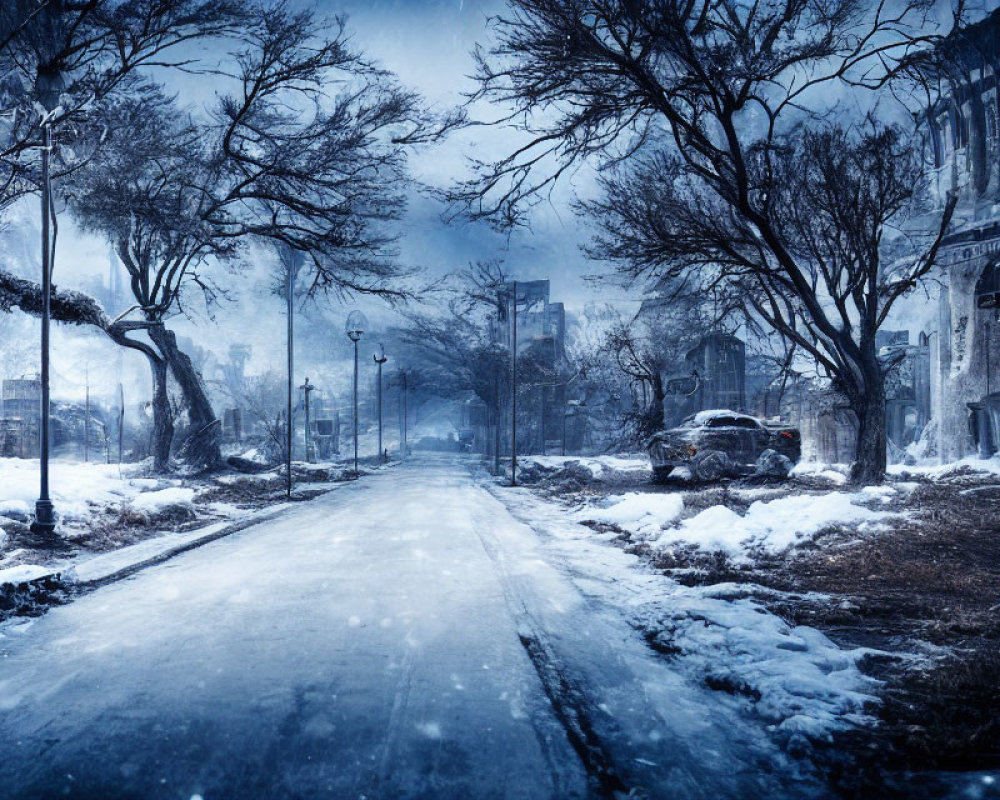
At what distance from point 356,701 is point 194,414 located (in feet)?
75.2

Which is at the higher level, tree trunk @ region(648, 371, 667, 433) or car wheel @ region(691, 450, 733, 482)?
tree trunk @ region(648, 371, 667, 433)

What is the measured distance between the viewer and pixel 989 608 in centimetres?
566

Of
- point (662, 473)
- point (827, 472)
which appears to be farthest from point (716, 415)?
point (827, 472)

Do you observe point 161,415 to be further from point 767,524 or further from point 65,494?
point 767,524

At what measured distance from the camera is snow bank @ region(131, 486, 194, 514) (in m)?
12.3

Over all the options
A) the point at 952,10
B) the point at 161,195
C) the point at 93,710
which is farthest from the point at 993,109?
the point at 93,710

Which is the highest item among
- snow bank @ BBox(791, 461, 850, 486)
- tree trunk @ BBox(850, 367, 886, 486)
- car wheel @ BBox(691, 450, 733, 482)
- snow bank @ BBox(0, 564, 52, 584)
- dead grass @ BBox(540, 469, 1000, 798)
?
tree trunk @ BBox(850, 367, 886, 486)

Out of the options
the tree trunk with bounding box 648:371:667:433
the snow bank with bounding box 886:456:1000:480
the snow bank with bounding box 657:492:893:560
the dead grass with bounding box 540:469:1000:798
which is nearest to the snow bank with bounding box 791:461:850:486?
the snow bank with bounding box 886:456:1000:480

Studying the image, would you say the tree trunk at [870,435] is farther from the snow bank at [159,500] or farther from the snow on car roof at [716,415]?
the snow bank at [159,500]

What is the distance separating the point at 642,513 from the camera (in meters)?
12.1

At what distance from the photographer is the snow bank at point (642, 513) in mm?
10914

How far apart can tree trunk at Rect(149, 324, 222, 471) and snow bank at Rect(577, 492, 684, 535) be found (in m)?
15.6

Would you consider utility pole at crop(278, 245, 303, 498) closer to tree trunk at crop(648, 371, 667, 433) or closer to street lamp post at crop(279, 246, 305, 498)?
street lamp post at crop(279, 246, 305, 498)

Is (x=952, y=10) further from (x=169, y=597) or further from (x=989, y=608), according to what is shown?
(x=169, y=597)
